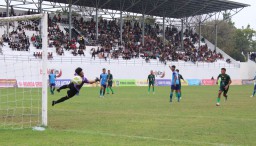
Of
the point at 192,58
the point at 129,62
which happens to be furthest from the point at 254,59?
the point at 129,62

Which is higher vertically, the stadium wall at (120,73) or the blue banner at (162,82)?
the stadium wall at (120,73)

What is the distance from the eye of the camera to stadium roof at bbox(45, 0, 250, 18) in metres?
59.7

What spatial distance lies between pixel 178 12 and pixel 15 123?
60513mm

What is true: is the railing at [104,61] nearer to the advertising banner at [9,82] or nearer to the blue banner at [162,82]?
the blue banner at [162,82]

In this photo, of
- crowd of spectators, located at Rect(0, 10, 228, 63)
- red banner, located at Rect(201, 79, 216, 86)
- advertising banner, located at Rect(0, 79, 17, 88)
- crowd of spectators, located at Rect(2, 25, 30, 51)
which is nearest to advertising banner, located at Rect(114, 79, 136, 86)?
crowd of spectators, located at Rect(0, 10, 228, 63)

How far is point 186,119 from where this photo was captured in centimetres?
1458

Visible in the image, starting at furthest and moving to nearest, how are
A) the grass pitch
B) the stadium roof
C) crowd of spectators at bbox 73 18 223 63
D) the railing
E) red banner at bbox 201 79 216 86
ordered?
red banner at bbox 201 79 216 86, the stadium roof, crowd of spectators at bbox 73 18 223 63, the railing, the grass pitch

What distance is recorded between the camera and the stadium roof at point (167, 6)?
5972cm

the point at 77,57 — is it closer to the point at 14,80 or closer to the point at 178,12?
the point at 14,80

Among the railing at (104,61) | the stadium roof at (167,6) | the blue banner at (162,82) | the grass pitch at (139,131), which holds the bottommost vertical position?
the grass pitch at (139,131)

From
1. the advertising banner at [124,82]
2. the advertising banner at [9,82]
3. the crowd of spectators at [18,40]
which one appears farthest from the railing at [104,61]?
the advertising banner at [9,82]

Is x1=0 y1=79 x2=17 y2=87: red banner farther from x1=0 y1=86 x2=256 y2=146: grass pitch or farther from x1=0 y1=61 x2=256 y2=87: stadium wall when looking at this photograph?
x1=0 y1=86 x2=256 y2=146: grass pitch

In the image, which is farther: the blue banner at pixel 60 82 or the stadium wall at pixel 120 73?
the blue banner at pixel 60 82

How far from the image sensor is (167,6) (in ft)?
219
